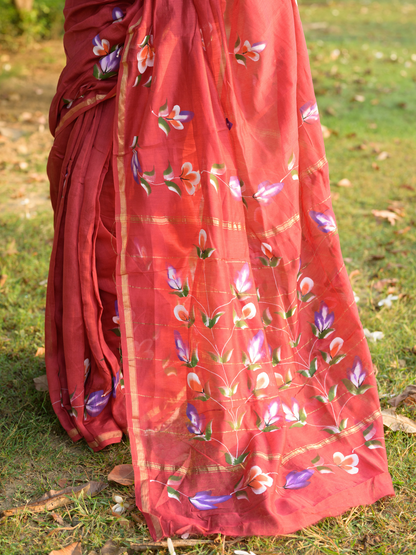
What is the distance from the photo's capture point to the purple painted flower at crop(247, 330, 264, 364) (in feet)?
5.49

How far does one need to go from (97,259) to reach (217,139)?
1.90 ft

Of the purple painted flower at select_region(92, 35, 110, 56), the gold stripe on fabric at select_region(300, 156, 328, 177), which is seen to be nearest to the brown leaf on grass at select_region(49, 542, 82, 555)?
the gold stripe on fabric at select_region(300, 156, 328, 177)

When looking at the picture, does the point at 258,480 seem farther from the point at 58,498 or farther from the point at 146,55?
the point at 146,55

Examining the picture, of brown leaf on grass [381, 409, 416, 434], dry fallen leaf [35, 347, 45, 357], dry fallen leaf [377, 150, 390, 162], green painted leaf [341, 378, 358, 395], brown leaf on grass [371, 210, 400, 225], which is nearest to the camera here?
green painted leaf [341, 378, 358, 395]

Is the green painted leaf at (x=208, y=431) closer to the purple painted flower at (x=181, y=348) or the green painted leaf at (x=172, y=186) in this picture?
the purple painted flower at (x=181, y=348)

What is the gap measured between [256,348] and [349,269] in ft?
5.17

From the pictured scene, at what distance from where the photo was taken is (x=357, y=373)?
182 centimetres

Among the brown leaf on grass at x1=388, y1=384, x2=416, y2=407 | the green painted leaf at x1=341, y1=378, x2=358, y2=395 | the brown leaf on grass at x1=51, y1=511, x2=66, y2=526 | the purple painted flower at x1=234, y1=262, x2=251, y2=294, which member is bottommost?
the brown leaf on grass at x1=388, y1=384, x2=416, y2=407

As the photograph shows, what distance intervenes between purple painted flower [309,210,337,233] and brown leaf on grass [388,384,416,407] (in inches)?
30.3

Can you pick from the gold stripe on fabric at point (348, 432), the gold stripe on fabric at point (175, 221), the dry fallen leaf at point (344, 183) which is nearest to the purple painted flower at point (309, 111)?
the gold stripe on fabric at point (175, 221)

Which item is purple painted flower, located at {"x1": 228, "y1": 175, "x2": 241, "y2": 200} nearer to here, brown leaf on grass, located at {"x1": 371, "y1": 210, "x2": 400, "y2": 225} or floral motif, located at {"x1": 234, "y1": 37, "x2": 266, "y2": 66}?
floral motif, located at {"x1": 234, "y1": 37, "x2": 266, "y2": 66}

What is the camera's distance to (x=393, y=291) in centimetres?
280

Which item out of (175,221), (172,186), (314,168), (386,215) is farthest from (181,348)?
(386,215)

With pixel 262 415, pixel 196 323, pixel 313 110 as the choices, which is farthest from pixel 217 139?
pixel 262 415
